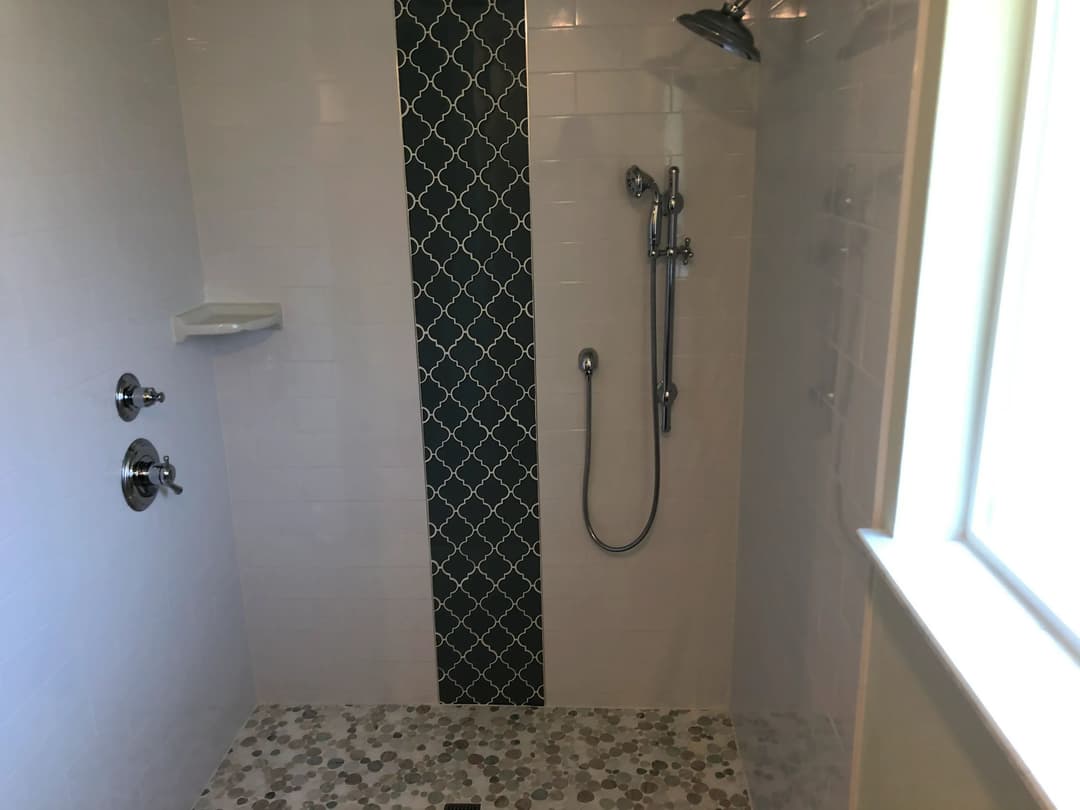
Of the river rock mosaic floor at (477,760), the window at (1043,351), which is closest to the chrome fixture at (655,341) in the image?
the river rock mosaic floor at (477,760)

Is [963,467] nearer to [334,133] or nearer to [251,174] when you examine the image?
[334,133]

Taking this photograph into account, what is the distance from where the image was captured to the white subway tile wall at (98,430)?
1.67 meters

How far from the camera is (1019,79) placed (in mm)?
1190

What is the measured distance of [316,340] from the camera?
249 cm

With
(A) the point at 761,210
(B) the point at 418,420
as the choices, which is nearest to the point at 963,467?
(A) the point at 761,210

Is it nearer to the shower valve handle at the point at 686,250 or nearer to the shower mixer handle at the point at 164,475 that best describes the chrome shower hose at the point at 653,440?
the shower valve handle at the point at 686,250

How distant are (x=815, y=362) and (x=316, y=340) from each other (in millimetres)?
1449

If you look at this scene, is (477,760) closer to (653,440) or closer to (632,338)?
(653,440)

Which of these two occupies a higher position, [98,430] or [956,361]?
[956,361]

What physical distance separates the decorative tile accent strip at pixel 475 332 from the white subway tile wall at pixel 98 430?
0.67m

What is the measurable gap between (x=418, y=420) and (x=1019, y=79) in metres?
1.79

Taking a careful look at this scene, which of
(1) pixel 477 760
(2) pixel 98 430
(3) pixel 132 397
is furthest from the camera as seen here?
(1) pixel 477 760

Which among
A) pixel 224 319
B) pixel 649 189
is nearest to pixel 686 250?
pixel 649 189

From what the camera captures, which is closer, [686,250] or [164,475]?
[164,475]
